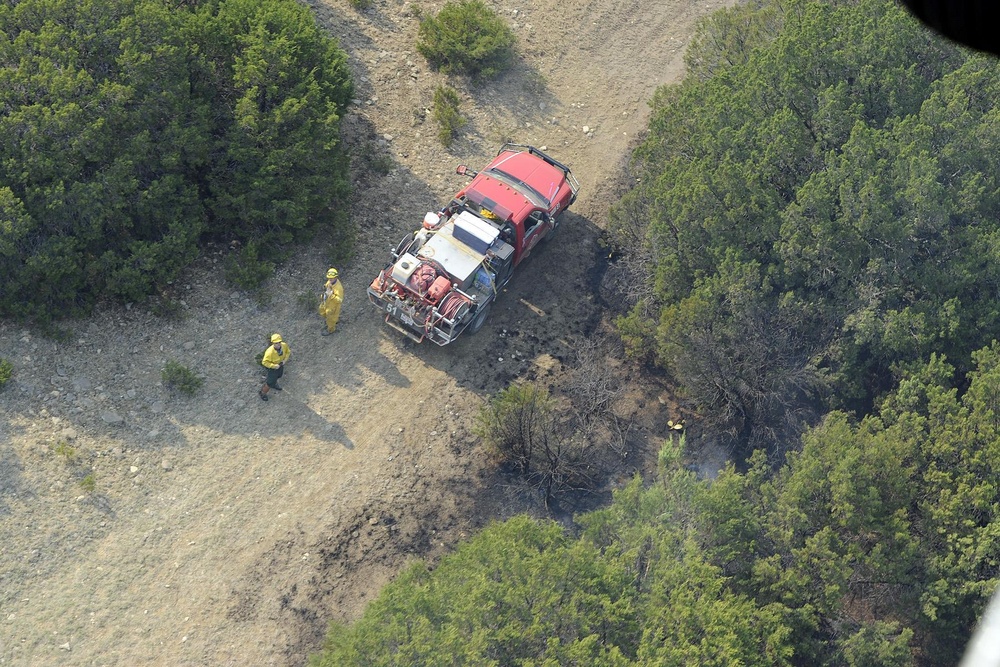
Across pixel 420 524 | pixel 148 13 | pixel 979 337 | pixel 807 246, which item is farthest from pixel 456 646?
pixel 148 13

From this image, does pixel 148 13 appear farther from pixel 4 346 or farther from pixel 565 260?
pixel 565 260

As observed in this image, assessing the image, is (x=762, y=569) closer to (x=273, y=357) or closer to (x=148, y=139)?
(x=273, y=357)

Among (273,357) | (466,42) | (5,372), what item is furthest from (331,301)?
(466,42)

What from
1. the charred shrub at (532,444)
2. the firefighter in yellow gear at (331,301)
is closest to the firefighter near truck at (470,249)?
the firefighter in yellow gear at (331,301)

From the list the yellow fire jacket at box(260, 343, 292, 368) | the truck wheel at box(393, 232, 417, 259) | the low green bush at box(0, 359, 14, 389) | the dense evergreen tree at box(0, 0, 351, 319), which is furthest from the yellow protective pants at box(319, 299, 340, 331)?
the low green bush at box(0, 359, 14, 389)

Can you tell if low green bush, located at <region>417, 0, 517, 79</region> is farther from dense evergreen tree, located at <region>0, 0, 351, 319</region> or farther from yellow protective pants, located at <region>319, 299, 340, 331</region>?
yellow protective pants, located at <region>319, 299, 340, 331</region>

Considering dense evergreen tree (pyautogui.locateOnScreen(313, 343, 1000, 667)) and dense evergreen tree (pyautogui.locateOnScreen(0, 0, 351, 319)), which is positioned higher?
dense evergreen tree (pyautogui.locateOnScreen(313, 343, 1000, 667))

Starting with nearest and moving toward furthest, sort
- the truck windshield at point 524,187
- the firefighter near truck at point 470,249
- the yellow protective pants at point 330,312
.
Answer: the yellow protective pants at point 330,312 < the firefighter near truck at point 470,249 < the truck windshield at point 524,187

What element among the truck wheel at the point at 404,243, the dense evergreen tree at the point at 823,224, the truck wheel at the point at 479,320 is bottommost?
the truck wheel at the point at 479,320

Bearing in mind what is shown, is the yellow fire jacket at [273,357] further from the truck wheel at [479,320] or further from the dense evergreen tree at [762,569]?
the dense evergreen tree at [762,569]
